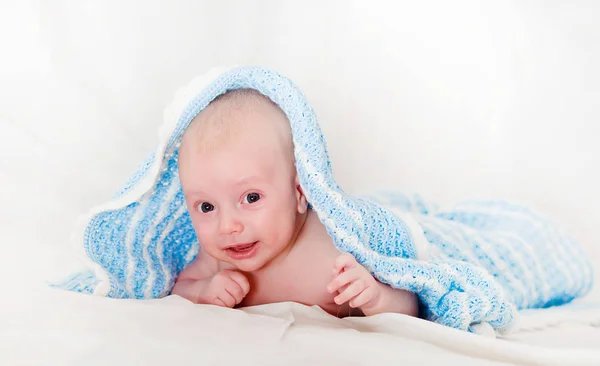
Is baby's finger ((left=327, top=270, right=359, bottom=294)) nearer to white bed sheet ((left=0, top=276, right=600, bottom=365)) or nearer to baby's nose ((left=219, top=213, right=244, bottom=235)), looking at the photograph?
white bed sheet ((left=0, top=276, right=600, bottom=365))

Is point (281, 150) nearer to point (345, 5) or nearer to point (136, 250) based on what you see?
point (136, 250)

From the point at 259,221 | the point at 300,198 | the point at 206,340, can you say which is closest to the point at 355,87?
the point at 300,198

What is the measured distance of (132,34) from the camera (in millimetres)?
1702

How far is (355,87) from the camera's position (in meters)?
1.69

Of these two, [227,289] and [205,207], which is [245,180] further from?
[227,289]

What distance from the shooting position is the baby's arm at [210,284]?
117 cm

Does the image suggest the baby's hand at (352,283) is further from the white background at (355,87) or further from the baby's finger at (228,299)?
the white background at (355,87)

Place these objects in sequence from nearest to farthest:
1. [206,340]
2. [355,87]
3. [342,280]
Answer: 1. [206,340]
2. [342,280]
3. [355,87]

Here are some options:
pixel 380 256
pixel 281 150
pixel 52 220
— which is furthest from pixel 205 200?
pixel 52 220

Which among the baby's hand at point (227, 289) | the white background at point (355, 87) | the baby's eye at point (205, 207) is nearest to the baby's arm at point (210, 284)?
the baby's hand at point (227, 289)

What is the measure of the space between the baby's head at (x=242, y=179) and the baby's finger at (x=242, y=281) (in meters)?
0.02

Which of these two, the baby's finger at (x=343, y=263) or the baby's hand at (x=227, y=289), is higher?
the baby's hand at (x=227, y=289)

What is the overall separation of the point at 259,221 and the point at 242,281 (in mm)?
140

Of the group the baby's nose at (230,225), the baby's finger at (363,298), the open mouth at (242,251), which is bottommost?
the baby's finger at (363,298)
